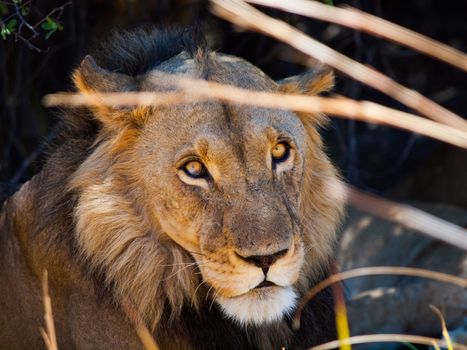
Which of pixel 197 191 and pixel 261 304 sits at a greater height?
pixel 197 191

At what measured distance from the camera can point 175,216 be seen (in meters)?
3.52

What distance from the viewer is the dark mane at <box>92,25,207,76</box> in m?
3.86

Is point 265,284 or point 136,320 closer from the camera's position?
point 265,284

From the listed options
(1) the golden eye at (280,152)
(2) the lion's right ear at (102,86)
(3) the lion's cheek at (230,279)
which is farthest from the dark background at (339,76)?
(3) the lion's cheek at (230,279)

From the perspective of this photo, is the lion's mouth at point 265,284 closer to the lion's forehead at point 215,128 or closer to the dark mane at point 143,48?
the lion's forehead at point 215,128

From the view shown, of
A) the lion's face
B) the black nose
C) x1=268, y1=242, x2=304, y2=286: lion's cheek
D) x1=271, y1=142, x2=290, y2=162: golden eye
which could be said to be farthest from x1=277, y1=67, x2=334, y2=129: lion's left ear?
the black nose

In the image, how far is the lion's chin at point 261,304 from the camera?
3.22 metres

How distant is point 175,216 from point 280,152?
19.2 inches

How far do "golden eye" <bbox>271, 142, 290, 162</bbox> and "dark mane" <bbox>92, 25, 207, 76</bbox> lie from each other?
552 millimetres

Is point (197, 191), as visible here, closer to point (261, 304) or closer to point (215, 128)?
point (215, 128)

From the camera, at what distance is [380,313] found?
542 cm

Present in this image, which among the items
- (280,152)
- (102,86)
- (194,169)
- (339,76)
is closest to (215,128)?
(194,169)

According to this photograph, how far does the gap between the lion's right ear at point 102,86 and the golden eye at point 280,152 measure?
606 mm

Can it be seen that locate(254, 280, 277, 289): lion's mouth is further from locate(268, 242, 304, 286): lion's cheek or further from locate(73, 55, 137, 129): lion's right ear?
locate(73, 55, 137, 129): lion's right ear
